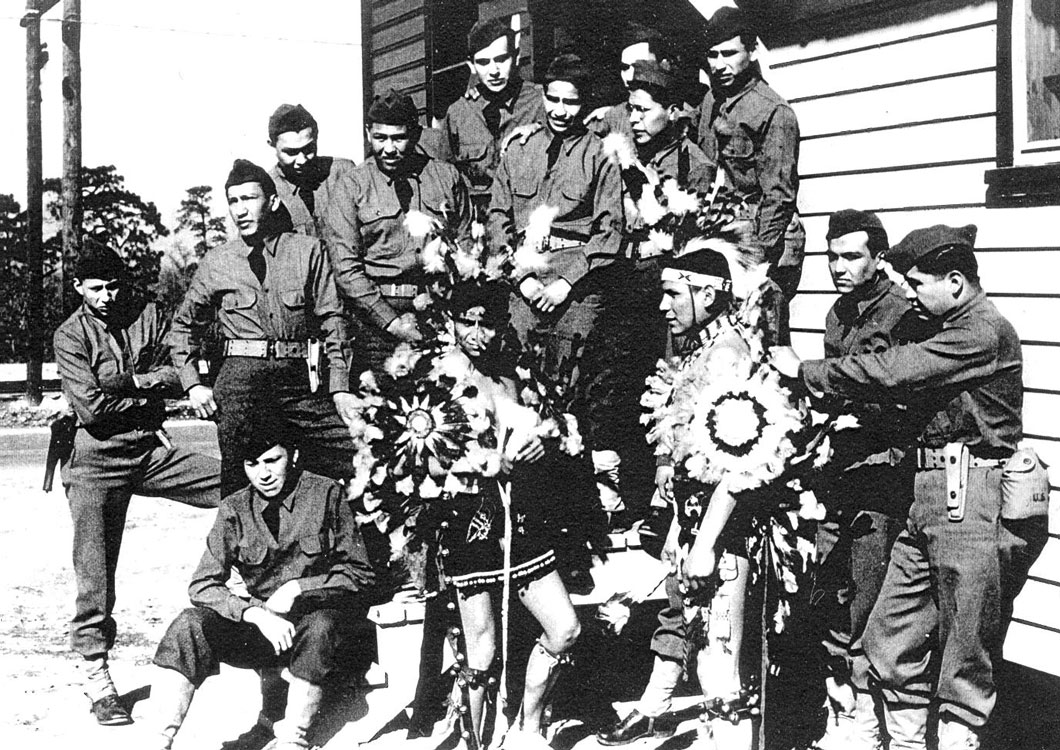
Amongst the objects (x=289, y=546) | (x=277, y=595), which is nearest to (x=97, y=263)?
(x=289, y=546)

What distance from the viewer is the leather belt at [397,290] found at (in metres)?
5.06

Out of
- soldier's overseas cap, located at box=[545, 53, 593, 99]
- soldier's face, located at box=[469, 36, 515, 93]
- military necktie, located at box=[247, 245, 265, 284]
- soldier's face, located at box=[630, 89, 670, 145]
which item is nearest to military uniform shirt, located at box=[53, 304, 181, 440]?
military necktie, located at box=[247, 245, 265, 284]

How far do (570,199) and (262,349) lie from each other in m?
1.58

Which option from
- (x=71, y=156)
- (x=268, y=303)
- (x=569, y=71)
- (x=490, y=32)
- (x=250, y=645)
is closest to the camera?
(x=250, y=645)

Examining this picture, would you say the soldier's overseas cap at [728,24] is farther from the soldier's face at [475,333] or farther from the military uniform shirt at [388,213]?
the soldier's face at [475,333]

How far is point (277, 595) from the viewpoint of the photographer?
4098 millimetres

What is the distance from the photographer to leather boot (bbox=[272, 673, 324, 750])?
157 inches

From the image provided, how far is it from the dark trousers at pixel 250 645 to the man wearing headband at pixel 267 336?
93 centimetres

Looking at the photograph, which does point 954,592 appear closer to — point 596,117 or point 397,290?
point 397,290

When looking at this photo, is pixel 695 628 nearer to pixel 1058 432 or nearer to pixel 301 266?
pixel 1058 432

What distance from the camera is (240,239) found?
5.00 m

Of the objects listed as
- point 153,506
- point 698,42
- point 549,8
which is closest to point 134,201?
point 153,506

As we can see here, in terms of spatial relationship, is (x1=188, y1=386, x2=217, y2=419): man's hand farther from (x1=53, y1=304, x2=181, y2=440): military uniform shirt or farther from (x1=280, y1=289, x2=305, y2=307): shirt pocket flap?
(x1=280, y1=289, x2=305, y2=307): shirt pocket flap

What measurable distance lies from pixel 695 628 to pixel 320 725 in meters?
1.53
